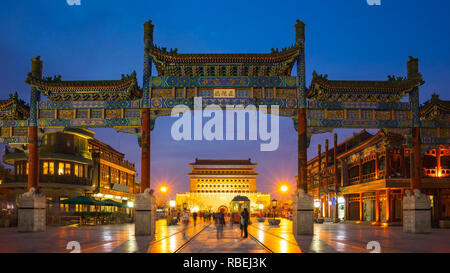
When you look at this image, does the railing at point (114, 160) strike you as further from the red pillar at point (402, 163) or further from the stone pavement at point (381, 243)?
the stone pavement at point (381, 243)

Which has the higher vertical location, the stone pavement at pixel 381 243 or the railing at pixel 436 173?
the railing at pixel 436 173

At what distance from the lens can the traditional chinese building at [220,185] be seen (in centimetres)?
11731

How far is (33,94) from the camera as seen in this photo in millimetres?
25688

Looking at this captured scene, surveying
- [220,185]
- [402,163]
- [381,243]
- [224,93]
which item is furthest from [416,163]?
[220,185]

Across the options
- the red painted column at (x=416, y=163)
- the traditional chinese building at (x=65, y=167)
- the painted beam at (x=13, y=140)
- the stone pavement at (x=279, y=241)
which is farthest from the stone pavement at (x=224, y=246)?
the traditional chinese building at (x=65, y=167)

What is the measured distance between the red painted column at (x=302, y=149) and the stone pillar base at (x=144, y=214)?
26.6 ft

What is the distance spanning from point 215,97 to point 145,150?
195 inches

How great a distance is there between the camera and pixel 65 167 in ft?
165

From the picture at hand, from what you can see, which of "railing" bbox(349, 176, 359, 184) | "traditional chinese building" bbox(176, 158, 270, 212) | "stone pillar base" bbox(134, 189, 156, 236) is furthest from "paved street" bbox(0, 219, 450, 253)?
"traditional chinese building" bbox(176, 158, 270, 212)

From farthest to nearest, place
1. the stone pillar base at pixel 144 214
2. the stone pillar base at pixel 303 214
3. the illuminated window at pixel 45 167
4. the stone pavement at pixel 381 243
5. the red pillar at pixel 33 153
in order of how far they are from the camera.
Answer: the illuminated window at pixel 45 167, the red pillar at pixel 33 153, the stone pillar base at pixel 303 214, the stone pillar base at pixel 144 214, the stone pavement at pixel 381 243

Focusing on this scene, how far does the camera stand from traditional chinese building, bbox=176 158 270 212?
4619 inches
